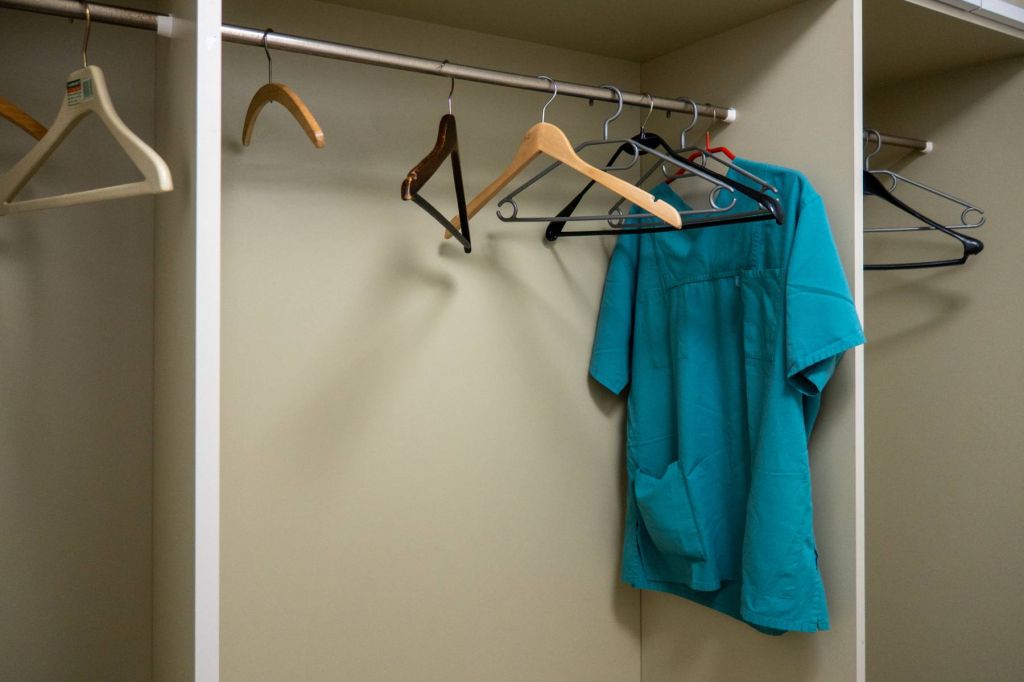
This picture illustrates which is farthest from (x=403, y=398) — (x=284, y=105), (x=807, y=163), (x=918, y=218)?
(x=918, y=218)

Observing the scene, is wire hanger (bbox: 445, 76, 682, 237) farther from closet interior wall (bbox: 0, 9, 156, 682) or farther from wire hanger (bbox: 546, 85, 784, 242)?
closet interior wall (bbox: 0, 9, 156, 682)

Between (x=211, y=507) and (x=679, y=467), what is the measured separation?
3.11 ft

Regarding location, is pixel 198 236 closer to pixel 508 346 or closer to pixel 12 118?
pixel 12 118

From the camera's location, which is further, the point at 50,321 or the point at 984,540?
the point at 984,540

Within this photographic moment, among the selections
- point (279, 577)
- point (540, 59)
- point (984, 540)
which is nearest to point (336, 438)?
point (279, 577)

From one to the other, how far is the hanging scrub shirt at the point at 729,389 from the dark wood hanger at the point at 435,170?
0.42 metres

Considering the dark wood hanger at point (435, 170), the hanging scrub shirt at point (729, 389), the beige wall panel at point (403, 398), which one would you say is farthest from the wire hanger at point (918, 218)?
the dark wood hanger at point (435, 170)

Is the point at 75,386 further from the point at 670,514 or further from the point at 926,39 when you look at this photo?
the point at 926,39

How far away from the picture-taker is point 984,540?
5.43ft

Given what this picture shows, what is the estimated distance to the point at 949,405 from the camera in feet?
5.65

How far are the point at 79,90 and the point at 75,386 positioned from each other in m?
0.49

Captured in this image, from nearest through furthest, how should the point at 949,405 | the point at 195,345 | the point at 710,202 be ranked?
the point at 195,345 → the point at 710,202 → the point at 949,405

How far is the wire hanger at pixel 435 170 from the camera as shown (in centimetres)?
119

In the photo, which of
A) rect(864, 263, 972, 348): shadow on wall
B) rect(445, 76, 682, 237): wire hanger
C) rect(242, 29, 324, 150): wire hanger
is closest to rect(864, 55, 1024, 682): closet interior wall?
rect(864, 263, 972, 348): shadow on wall
